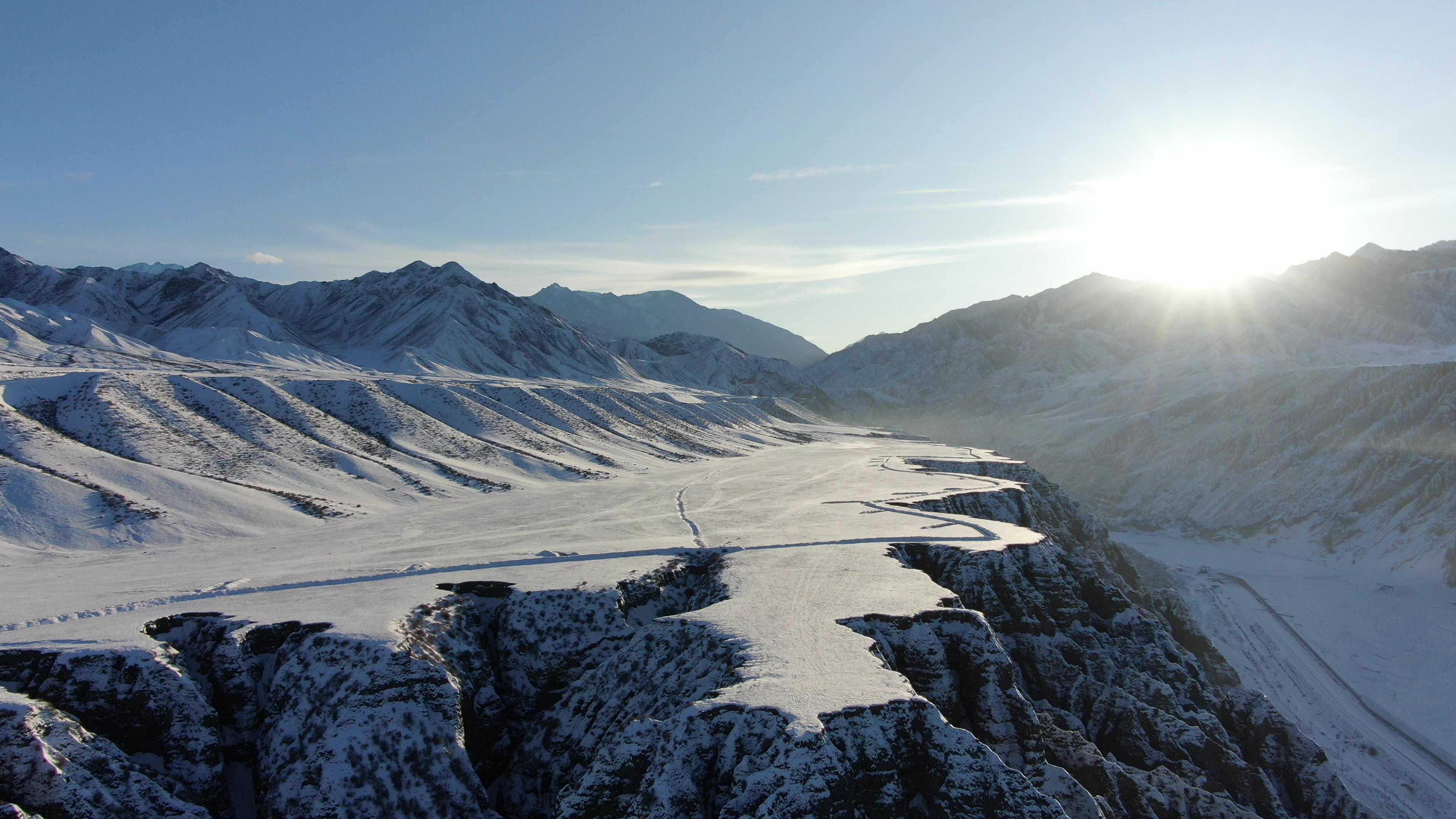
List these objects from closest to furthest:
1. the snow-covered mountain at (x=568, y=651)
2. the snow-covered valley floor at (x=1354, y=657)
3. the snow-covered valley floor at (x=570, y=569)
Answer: the snow-covered mountain at (x=568, y=651) < the snow-covered valley floor at (x=570, y=569) < the snow-covered valley floor at (x=1354, y=657)

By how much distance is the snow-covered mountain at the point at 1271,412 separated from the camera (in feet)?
264

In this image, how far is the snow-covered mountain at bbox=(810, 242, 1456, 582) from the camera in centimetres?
8056

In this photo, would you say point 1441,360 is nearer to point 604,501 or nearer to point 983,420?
point 983,420

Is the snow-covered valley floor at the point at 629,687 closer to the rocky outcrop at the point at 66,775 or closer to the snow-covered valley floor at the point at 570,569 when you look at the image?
the rocky outcrop at the point at 66,775

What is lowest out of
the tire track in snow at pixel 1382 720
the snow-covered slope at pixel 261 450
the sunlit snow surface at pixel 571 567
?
the tire track in snow at pixel 1382 720

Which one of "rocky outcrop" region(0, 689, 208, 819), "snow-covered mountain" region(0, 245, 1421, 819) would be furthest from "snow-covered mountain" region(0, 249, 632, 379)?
"rocky outcrop" region(0, 689, 208, 819)

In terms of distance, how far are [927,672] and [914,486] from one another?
34.5 m

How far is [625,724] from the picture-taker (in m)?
18.7

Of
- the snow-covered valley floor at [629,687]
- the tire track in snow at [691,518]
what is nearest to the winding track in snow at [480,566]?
the tire track in snow at [691,518]

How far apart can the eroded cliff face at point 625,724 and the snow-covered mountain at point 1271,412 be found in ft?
199

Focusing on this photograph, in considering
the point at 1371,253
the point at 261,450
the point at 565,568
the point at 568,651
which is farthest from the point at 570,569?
the point at 1371,253

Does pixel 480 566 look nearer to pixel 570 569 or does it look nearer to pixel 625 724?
pixel 570 569

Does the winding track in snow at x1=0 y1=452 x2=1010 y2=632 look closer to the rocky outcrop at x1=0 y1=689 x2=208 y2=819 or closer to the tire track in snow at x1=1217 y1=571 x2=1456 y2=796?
the rocky outcrop at x1=0 y1=689 x2=208 y2=819

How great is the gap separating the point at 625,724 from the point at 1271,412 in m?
118
